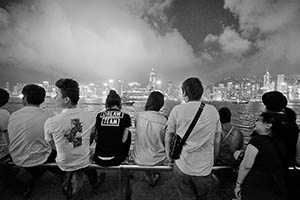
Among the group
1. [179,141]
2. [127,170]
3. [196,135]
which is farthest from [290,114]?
[127,170]

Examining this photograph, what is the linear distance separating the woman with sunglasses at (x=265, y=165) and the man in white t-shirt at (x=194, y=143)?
1.06 feet

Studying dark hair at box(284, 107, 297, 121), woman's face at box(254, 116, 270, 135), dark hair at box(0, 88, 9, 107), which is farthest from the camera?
dark hair at box(0, 88, 9, 107)

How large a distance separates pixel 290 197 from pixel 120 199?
75.3 inches

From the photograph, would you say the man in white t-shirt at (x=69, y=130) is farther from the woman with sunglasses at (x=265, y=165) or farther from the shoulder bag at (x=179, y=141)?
the woman with sunglasses at (x=265, y=165)

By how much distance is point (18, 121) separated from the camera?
211cm

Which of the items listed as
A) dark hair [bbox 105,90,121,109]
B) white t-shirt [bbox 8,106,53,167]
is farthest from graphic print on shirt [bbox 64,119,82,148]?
white t-shirt [bbox 8,106,53,167]

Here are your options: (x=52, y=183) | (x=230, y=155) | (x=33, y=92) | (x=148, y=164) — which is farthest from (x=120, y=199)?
(x=33, y=92)

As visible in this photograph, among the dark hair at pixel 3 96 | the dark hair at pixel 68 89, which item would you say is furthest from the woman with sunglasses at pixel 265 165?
the dark hair at pixel 3 96

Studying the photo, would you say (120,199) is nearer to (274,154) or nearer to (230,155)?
(230,155)

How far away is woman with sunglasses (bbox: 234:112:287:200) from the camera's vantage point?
1416 millimetres

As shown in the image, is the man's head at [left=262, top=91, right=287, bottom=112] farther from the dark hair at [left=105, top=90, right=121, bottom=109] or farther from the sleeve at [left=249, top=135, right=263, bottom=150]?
the dark hair at [left=105, top=90, right=121, bottom=109]

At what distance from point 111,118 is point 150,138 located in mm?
586

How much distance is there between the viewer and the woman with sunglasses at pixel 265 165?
142 centimetres

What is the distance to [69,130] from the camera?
189 centimetres
